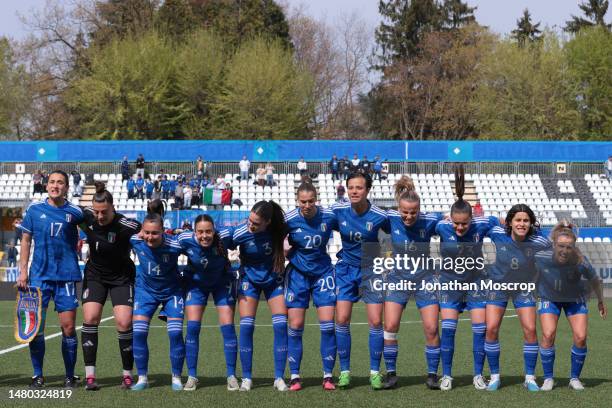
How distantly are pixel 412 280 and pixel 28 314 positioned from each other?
3.86 metres

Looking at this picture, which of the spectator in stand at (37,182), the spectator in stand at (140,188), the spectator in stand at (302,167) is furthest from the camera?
the spectator in stand at (302,167)

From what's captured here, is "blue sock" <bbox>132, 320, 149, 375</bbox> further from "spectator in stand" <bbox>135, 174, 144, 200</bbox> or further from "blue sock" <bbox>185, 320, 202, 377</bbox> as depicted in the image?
"spectator in stand" <bbox>135, 174, 144, 200</bbox>

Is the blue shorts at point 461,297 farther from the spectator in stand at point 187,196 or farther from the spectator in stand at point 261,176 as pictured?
the spectator in stand at point 261,176

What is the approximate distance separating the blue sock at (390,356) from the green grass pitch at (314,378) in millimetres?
244

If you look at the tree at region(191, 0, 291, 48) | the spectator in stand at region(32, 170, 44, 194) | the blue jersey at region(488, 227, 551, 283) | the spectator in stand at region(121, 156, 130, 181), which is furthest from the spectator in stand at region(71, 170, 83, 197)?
the blue jersey at region(488, 227, 551, 283)

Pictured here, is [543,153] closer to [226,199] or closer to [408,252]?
[226,199]

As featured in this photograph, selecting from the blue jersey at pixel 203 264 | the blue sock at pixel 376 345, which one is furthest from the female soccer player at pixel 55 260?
the blue sock at pixel 376 345

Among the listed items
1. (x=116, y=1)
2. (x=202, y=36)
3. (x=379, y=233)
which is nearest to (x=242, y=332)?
(x=379, y=233)

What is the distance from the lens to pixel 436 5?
72625 mm

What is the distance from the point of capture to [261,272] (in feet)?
32.8

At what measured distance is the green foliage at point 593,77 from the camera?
202 ft

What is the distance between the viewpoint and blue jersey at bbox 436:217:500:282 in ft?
32.4

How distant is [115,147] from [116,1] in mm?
29592

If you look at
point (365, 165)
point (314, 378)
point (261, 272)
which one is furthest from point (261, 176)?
point (261, 272)
